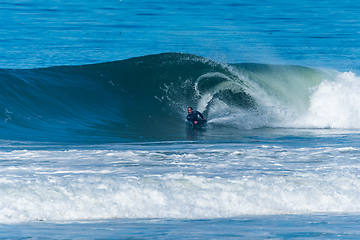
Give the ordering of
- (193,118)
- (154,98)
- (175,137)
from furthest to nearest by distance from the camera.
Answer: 1. (154,98)
2. (193,118)
3. (175,137)

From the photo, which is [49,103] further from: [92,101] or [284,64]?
[284,64]

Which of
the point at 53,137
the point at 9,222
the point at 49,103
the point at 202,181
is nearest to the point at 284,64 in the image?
the point at 49,103

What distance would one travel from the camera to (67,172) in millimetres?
6227

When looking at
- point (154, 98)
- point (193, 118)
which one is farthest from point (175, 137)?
point (154, 98)

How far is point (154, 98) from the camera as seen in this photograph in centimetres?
1526

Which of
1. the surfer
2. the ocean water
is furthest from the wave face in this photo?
the surfer

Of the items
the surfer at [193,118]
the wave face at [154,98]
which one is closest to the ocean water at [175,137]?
the wave face at [154,98]

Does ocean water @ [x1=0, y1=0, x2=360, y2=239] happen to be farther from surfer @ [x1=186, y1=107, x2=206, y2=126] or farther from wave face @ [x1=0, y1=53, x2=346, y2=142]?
surfer @ [x1=186, y1=107, x2=206, y2=126]

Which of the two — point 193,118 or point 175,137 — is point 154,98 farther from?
point 175,137

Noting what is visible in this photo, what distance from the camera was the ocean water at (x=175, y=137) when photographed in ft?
15.3

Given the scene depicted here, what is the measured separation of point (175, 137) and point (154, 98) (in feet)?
16.5

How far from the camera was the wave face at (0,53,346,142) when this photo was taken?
1159cm

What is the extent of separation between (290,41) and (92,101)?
20.1m

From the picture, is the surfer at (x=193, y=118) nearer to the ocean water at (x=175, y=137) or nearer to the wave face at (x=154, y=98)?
the wave face at (x=154, y=98)
